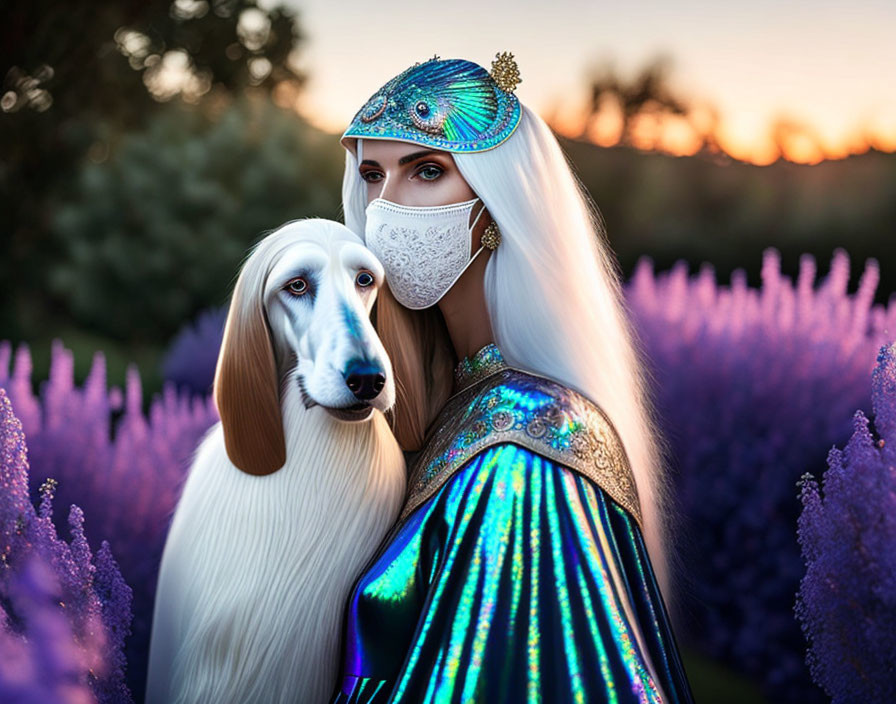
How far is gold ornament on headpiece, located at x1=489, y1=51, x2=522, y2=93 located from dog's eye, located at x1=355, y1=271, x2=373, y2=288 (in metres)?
0.53

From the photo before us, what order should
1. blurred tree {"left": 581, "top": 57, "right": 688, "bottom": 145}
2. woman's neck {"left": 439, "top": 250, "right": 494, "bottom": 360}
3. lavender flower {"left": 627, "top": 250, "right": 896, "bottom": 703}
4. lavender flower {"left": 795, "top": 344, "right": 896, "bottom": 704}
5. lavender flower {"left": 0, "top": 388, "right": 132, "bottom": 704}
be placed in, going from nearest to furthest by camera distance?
lavender flower {"left": 0, "top": 388, "right": 132, "bottom": 704}
lavender flower {"left": 795, "top": 344, "right": 896, "bottom": 704}
woman's neck {"left": 439, "top": 250, "right": 494, "bottom": 360}
lavender flower {"left": 627, "top": 250, "right": 896, "bottom": 703}
blurred tree {"left": 581, "top": 57, "right": 688, "bottom": 145}

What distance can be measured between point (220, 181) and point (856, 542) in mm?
8240

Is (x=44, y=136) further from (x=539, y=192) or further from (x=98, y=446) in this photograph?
(x=539, y=192)

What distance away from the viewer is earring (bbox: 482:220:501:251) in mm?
1872

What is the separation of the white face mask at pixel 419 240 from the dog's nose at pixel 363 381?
40 centimetres

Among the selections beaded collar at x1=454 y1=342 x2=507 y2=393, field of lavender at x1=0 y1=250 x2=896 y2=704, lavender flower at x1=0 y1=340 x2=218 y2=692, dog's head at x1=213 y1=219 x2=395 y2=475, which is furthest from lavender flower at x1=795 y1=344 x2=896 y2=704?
lavender flower at x1=0 y1=340 x2=218 y2=692

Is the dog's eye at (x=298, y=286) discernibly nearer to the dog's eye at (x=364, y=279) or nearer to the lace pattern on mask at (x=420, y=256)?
the dog's eye at (x=364, y=279)

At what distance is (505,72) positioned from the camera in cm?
192

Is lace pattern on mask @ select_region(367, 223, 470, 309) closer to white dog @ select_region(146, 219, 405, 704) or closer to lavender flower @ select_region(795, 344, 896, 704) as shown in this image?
white dog @ select_region(146, 219, 405, 704)

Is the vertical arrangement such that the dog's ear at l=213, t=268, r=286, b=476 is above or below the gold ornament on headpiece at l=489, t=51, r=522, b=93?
below

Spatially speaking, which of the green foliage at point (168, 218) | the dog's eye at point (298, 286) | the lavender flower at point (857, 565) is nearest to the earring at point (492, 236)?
the dog's eye at point (298, 286)

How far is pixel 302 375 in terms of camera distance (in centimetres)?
165

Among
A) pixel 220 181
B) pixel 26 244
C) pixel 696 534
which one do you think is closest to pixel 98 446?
pixel 696 534

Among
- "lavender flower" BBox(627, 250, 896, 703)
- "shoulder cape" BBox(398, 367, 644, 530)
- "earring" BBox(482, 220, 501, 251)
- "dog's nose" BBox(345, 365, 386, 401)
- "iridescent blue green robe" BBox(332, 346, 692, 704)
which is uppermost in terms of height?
"earring" BBox(482, 220, 501, 251)
